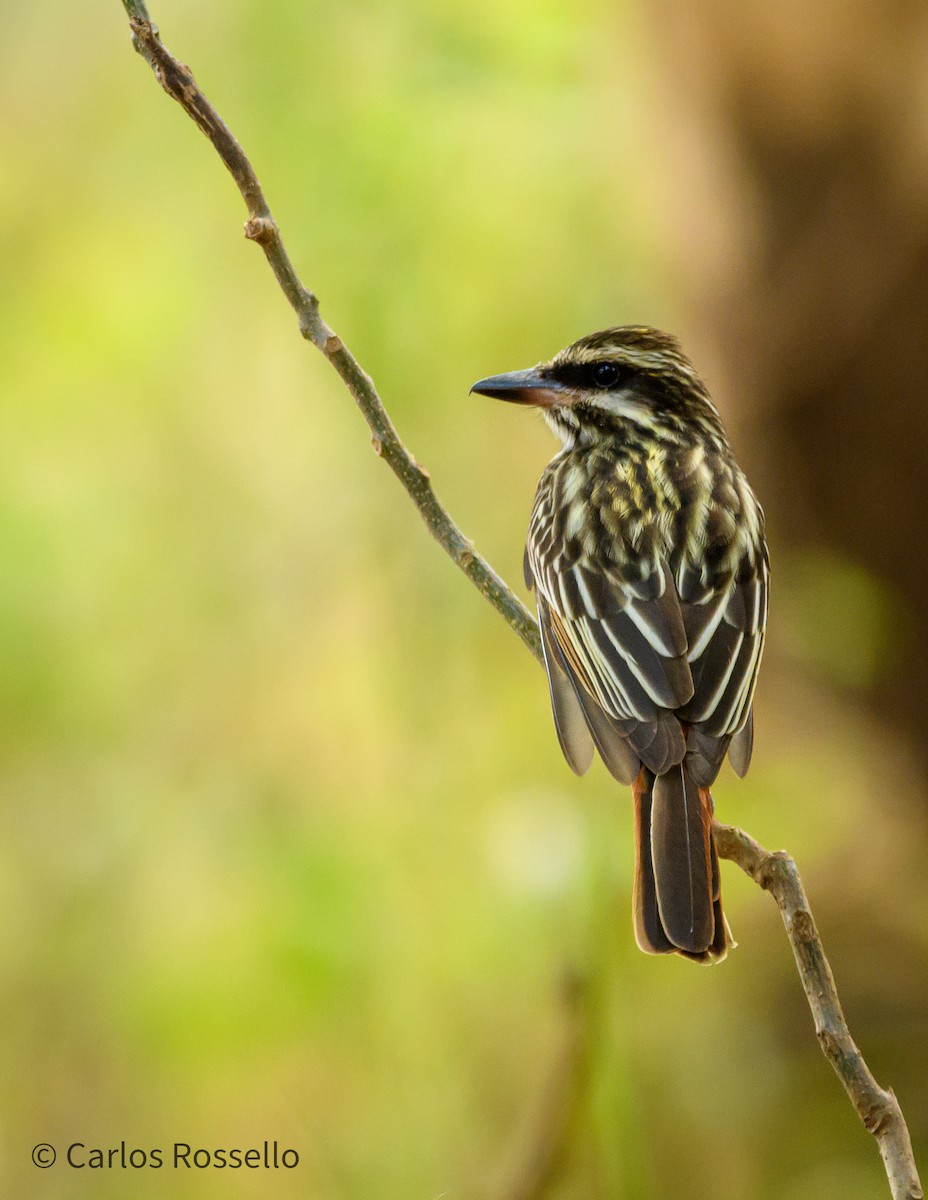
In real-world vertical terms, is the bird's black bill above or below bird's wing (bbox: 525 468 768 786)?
above

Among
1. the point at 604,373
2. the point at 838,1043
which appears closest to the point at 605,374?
the point at 604,373

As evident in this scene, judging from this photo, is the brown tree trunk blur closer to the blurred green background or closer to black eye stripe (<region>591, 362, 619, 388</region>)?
the blurred green background

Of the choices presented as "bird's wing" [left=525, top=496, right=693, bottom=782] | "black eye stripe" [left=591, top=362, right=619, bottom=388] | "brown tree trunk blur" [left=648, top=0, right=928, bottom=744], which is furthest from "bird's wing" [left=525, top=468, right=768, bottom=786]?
"brown tree trunk blur" [left=648, top=0, right=928, bottom=744]

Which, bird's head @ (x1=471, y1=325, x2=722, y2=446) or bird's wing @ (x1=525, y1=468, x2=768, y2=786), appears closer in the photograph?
bird's wing @ (x1=525, y1=468, x2=768, y2=786)

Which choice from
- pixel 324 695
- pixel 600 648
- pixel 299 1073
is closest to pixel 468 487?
pixel 324 695

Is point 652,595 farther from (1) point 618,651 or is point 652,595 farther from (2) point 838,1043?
(2) point 838,1043

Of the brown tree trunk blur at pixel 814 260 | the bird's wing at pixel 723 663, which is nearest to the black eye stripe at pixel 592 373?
the bird's wing at pixel 723 663

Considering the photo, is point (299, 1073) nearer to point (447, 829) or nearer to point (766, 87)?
point (447, 829)
